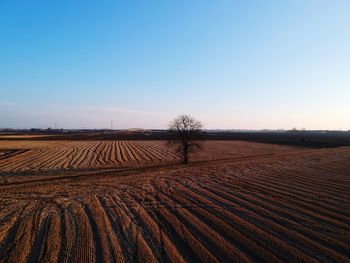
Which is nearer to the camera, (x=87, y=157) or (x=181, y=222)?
(x=181, y=222)

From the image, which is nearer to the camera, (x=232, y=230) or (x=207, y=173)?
(x=232, y=230)

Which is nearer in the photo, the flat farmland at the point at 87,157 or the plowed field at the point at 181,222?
the plowed field at the point at 181,222

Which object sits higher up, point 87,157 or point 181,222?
point 87,157

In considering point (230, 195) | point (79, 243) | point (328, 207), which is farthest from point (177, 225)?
point (328, 207)

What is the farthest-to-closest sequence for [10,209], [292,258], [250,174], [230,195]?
1. [250,174]
2. [230,195]
3. [10,209]
4. [292,258]

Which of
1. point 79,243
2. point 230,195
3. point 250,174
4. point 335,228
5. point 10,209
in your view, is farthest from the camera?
point 250,174

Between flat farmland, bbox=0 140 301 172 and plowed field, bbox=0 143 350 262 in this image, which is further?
flat farmland, bbox=0 140 301 172

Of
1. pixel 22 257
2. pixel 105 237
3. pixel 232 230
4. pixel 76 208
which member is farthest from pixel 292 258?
pixel 76 208

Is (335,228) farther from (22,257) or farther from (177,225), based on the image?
(22,257)
